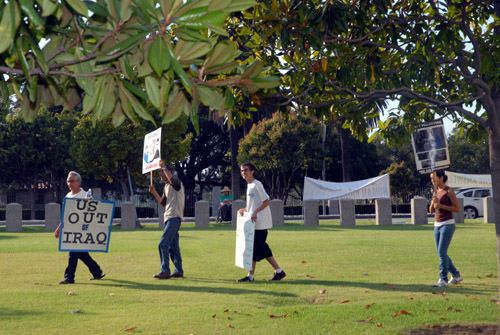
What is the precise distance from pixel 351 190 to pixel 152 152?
18.9 meters

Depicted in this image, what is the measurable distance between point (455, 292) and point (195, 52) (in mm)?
7180

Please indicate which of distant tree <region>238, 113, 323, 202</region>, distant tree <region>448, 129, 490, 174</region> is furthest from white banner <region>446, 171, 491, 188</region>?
distant tree <region>448, 129, 490, 174</region>

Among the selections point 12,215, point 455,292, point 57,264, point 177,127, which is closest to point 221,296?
point 455,292

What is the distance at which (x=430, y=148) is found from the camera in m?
8.02

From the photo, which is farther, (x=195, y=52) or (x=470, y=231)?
(x=470, y=231)

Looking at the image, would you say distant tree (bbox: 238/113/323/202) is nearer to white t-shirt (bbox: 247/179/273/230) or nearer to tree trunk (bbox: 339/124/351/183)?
tree trunk (bbox: 339/124/351/183)

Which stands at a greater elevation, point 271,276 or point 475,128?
point 475,128

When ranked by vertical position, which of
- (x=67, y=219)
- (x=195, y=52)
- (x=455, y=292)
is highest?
(x=195, y=52)

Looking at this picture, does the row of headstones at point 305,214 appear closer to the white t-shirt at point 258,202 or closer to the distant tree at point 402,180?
the distant tree at point 402,180

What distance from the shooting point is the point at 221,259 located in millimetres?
13594

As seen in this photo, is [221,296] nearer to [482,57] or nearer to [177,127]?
[482,57]

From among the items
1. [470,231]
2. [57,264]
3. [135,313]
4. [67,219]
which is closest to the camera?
[135,313]

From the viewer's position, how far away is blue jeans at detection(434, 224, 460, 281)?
363 inches

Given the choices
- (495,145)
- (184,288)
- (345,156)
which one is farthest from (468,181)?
(495,145)
